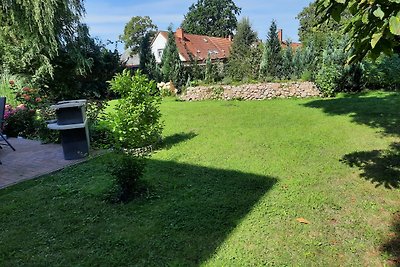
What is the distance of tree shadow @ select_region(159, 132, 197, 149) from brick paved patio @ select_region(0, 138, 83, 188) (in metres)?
1.78

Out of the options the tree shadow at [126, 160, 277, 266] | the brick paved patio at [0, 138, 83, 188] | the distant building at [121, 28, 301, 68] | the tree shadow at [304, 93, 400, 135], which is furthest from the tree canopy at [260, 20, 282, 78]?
the distant building at [121, 28, 301, 68]

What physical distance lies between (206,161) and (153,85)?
78.7 inches

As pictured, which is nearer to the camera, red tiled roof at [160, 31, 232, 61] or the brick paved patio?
the brick paved patio

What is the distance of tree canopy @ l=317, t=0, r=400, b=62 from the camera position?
7.31 feet

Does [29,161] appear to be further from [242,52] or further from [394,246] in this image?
[242,52]

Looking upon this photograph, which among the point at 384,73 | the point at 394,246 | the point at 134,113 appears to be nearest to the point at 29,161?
the point at 134,113

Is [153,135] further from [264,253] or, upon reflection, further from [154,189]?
[264,253]

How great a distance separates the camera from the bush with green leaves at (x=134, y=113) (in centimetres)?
595

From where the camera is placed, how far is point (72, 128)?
5969mm

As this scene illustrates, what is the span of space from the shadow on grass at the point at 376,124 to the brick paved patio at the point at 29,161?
5.01 metres

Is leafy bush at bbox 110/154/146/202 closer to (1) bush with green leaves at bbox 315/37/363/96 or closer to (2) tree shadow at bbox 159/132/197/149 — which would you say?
(2) tree shadow at bbox 159/132/197/149

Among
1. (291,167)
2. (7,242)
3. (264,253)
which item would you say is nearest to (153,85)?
(291,167)

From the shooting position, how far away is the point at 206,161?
18.2 feet

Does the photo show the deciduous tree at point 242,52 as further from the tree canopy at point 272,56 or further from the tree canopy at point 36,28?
the tree canopy at point 36,28
